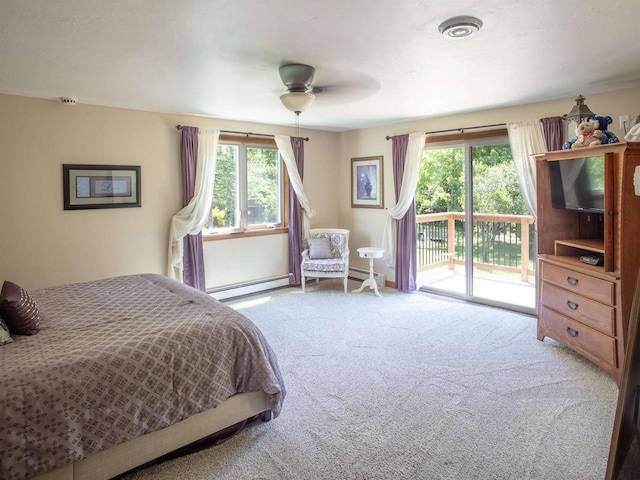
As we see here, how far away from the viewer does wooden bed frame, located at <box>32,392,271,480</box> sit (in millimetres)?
1880

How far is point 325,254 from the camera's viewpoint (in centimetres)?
575

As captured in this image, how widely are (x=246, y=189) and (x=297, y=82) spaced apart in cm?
260

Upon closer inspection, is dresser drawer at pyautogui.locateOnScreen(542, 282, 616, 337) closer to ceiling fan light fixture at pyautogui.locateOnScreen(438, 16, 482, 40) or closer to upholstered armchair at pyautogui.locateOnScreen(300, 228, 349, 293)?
ceiling fan light fixture at pyautogui.locateOnScreen(438, 16, 482, 40)

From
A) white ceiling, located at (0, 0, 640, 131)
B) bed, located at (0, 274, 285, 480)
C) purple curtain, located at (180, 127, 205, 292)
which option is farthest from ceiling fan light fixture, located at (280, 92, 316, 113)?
purple curtain, located at (180, 127, 205, 292)

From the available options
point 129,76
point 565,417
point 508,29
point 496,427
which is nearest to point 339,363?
point 496,427

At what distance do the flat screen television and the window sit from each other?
3.53 metres

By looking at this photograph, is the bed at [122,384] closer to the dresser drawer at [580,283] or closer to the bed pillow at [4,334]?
the bed pillow at [4,334]

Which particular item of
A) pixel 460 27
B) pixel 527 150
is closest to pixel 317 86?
pixel 460 27

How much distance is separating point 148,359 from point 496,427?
6.75 feet

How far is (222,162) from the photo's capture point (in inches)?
207

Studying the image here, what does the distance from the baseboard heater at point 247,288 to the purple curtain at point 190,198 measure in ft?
1.03

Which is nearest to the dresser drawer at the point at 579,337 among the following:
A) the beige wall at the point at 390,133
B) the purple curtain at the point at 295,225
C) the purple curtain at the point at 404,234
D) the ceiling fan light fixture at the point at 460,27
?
the beige wall at the point at 390,133

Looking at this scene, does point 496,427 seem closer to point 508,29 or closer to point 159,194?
point 508,29

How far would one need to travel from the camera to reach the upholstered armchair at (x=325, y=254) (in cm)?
547
